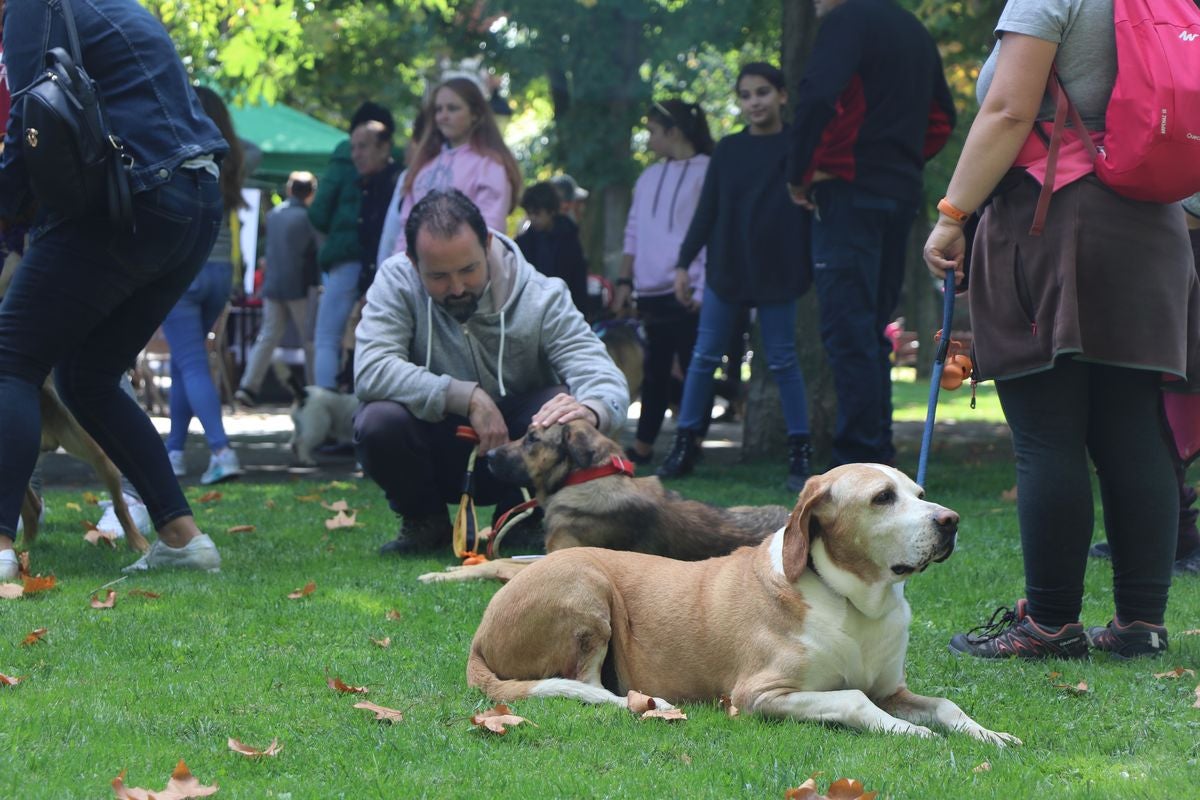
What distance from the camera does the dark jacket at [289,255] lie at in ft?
46.7

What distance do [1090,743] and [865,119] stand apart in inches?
183

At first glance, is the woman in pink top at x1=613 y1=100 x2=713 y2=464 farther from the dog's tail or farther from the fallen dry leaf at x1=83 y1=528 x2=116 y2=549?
the dog's tail

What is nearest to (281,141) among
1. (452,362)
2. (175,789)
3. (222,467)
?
(222,467)

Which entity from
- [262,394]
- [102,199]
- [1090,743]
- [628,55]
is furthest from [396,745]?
[262,394]

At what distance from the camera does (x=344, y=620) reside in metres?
4.82

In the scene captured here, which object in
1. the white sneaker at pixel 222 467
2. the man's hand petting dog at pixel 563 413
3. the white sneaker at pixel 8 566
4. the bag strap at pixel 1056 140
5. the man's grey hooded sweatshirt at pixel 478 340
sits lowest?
the white sneaker at pixel 222 467

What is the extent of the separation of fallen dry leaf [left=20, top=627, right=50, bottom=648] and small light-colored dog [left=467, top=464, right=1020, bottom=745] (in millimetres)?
1392

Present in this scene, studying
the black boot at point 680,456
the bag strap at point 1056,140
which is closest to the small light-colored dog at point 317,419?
the black boot at point 680,456

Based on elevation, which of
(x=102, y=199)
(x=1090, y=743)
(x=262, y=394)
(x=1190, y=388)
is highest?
(x=102, y=199)

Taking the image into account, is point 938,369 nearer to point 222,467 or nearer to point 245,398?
point 222,467

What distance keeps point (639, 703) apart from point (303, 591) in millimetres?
2051

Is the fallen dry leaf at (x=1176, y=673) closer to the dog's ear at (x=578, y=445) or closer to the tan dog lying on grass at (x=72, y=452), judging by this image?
the dog's ear at (x=578, y=445)

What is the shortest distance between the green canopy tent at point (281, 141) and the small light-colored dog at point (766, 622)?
47.3 feet

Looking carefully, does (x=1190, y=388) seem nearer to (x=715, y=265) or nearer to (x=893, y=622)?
(x=893, y=622)
